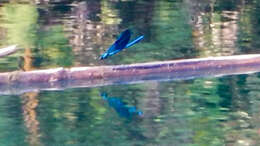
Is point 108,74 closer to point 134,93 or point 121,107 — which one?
point 134,93

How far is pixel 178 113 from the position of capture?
8.56m

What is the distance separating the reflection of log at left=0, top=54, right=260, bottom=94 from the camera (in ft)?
30.7

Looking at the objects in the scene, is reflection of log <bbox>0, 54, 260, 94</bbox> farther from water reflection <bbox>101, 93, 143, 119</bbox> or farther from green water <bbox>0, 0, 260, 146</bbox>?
water reflection <bbox>101, 93, 143, 119</bbox>

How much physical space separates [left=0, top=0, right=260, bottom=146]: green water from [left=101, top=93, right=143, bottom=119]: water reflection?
2cm

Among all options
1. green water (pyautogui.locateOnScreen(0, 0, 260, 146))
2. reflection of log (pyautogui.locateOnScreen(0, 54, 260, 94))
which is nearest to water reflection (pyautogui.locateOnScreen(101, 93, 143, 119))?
green water (pyautogui.locateOnScreen(0, 0, 260, 146))

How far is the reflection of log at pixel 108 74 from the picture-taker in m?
9.36

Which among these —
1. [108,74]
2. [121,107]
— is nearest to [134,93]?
[108,74]

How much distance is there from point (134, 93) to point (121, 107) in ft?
2.05

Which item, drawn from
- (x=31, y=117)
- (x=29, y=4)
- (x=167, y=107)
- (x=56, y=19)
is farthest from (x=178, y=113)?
(x=29, y=4)

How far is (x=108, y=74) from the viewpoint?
9.49 m

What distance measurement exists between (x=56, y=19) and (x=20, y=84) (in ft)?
20.9

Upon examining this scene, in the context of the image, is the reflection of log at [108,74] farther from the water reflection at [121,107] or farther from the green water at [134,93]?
the water reflection at [121,107]

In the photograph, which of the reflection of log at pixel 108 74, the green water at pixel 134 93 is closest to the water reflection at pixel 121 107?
the green water at pixel 134 93

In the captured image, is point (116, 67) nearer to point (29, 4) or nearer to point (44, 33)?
point (44, 33)
